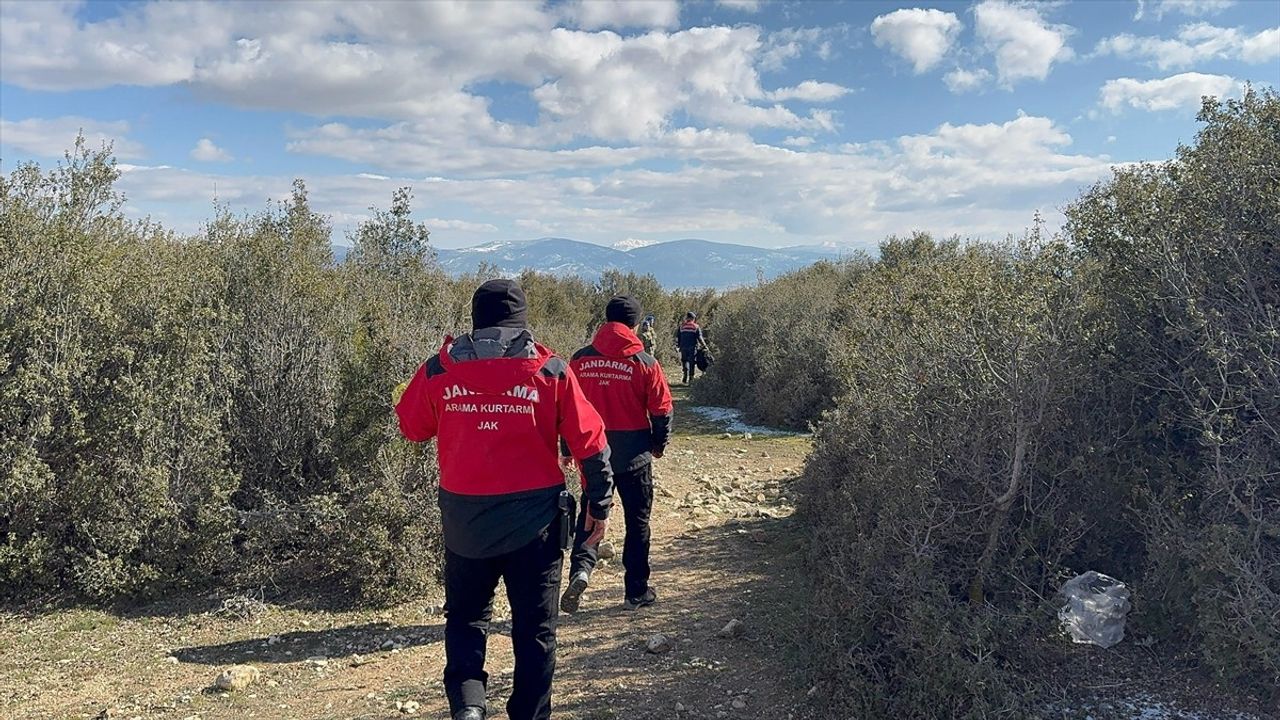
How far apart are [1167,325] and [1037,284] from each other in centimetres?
60

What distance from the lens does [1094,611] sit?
3.87 m

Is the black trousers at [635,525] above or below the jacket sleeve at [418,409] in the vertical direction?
below

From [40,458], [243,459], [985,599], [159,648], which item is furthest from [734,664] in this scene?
[40,458]

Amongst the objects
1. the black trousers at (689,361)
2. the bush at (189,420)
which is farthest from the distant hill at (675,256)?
the bush at (189,420)

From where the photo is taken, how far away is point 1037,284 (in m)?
3.96

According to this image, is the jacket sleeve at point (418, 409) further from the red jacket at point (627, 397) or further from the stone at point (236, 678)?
the stone at point (236, 678)

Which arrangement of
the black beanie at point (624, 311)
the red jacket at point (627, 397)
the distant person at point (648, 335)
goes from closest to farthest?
the red jacket at point (627, 397)
the black beanie at point (624, 311)
the distant person at point (648, 335)

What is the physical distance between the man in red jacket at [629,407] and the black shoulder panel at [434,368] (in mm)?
1712

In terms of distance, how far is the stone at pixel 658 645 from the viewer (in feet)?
14.7

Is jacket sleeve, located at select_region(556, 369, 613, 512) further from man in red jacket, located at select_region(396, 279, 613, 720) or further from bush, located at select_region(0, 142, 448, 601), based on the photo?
bush, located at select_region(0, 142, 448, 601)

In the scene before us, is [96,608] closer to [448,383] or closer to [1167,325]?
[448,383]

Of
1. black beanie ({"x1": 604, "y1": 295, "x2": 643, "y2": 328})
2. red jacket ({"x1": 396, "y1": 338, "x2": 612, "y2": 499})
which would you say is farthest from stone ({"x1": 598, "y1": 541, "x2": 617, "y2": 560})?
red jacket ({"x1": 396, "y1": 338, "x2": 612, "y2": 499})

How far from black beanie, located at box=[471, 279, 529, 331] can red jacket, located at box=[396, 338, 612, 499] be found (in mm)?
183

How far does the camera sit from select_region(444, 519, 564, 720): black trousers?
3.21m
